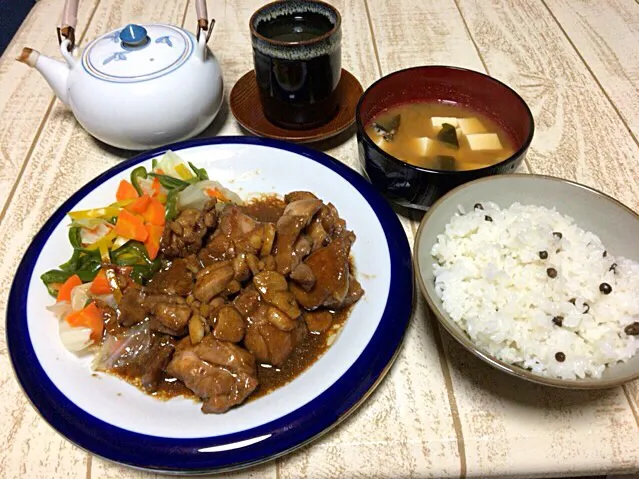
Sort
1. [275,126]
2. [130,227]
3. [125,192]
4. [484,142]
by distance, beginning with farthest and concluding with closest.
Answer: [275,126] → [484,142] → [125,192] → [130,227]

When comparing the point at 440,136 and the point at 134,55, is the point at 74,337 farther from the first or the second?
the point at 440,136

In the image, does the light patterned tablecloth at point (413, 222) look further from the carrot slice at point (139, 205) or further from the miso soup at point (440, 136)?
the carrot slice at point (139, 205)

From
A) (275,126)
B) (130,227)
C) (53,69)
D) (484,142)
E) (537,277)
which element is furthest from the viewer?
(275,126)

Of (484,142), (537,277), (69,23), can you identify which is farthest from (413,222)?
(69,23)

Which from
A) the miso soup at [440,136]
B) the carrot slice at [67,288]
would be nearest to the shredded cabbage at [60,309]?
the carrot slice at [67,288]

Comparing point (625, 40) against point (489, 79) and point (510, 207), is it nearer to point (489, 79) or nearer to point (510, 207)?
point (489, 79)

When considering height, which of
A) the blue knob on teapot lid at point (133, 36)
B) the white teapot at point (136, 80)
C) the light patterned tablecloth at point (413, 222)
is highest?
the blue knob on teapot lid at point (133, 36)

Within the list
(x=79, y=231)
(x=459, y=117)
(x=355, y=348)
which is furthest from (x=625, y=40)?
(x=79, y=231)
